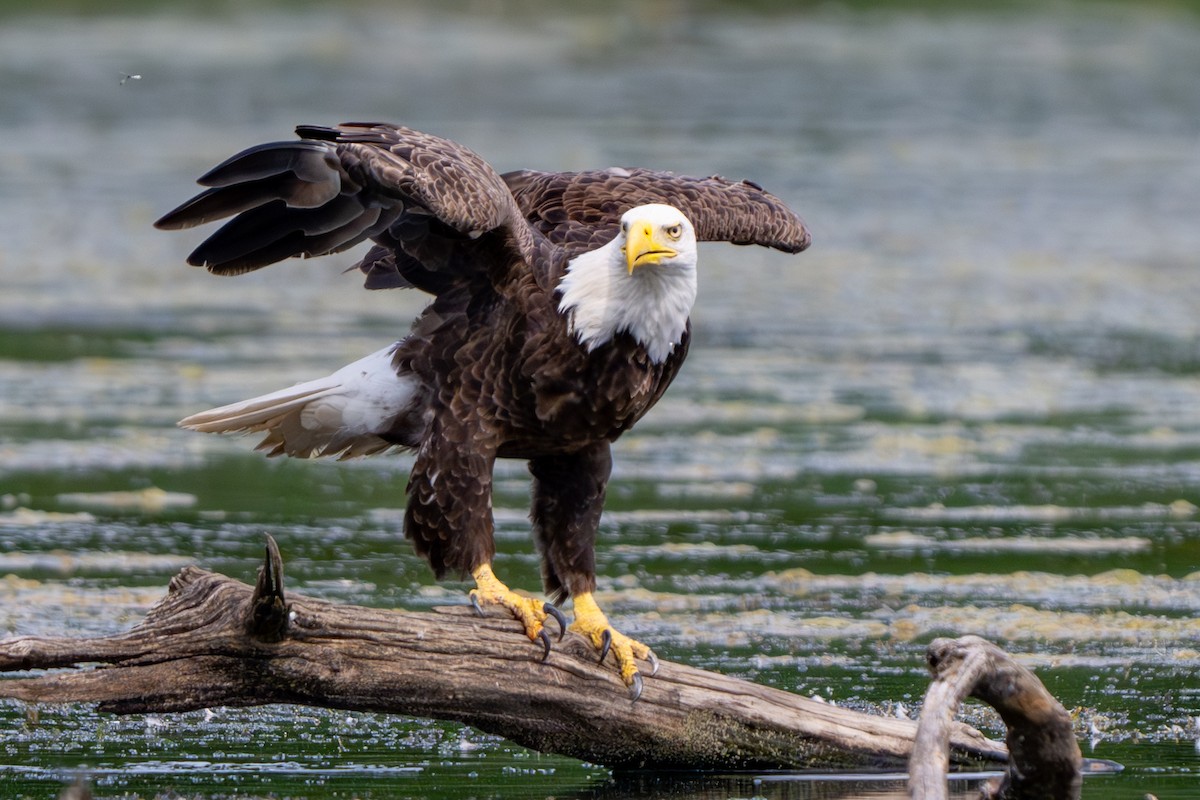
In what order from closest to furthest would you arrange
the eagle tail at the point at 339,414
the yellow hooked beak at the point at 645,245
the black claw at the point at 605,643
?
the yellow hooked beak at the point at 645,245
the black claw at the point at 605,643
the eagle tail at the point at 339,414

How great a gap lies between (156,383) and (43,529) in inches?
107

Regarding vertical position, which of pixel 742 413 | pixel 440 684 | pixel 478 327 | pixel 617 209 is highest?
pixel 617 209

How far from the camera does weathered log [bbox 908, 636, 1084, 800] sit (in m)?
4.69

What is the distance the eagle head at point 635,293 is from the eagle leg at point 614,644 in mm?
753

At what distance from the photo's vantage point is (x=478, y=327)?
6.08 meters

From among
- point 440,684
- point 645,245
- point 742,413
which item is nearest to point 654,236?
point 645,245

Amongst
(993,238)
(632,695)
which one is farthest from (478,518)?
(993,238)

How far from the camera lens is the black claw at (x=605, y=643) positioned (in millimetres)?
5691

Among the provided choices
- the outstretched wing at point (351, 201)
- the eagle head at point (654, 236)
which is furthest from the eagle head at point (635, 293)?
the outstretched wing at point (351, 201)

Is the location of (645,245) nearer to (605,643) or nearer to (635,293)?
(635,293)

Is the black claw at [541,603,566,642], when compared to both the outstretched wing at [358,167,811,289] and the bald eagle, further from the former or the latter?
the outstretched wing at [358,167,811,289]

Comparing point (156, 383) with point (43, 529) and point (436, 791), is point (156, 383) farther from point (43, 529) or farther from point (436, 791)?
point (436, 791)

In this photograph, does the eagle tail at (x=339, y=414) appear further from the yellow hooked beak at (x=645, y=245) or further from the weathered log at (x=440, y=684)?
the yellow hooked beak at (x=645, y=245)

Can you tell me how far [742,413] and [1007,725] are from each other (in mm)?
5410
